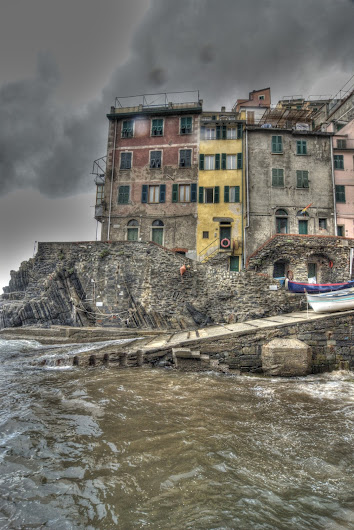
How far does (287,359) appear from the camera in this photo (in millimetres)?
7973

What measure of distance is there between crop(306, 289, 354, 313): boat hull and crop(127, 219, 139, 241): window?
18745 mm

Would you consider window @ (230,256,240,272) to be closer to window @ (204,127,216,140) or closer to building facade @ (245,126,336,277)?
building facade @ (245,126,336,277)

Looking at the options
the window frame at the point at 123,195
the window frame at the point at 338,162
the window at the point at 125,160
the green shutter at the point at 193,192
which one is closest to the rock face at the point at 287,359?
the green shutter at the point at 193,192

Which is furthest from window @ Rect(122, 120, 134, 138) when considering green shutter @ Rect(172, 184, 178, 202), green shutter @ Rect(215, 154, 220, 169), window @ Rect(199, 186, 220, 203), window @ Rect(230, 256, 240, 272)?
window @ Rect(230, 256, 240, 272)

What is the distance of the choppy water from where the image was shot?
262 centimetres

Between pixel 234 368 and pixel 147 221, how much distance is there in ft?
63.1

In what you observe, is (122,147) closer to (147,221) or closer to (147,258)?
(147,221)

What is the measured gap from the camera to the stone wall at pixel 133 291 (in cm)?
1631

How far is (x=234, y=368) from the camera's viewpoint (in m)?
8.51

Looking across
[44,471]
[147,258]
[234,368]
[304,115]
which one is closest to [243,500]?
[44,471]

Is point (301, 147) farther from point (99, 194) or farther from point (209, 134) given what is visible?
point (99, 194)

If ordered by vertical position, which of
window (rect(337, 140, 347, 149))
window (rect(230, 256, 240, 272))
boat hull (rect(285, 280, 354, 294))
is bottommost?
boat hull (rect(285, 280, 354, 294))

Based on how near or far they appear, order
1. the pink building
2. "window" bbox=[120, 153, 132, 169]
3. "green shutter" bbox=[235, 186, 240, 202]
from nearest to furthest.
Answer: the pink building
"green shutter" bbox=[235, 186, 240, 202]
"window" bbox=[120, 153, 132, 169]

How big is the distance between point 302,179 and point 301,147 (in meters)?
3.31
